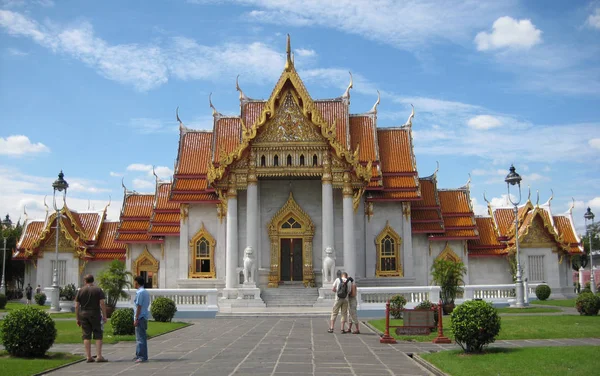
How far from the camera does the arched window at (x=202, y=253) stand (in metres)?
36.2

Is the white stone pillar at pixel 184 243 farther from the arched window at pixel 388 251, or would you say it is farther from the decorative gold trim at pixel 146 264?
the arched window at pixel 388 251

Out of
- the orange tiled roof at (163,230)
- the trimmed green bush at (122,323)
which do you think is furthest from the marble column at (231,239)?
the trimmed green bush at (122,323)

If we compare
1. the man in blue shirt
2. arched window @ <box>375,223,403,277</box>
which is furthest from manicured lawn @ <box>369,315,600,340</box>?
arched window @ <box>375,223,403,277</box>

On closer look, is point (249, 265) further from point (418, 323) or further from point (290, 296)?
point (418, 323)

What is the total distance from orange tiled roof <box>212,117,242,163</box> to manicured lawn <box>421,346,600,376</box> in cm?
2543

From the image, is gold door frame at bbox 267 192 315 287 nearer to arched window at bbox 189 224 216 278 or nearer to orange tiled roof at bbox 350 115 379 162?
arched window at bbox 189 224 216 278

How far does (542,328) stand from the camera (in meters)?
19.2

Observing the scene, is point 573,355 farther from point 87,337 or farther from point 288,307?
point 288,307

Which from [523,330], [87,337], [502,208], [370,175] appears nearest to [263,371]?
[87,337]

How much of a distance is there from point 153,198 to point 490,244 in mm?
20393

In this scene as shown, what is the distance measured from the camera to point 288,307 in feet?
100

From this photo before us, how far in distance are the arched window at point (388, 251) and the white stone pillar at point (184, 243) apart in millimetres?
10027

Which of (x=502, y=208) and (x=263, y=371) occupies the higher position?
(x=502, y=208)

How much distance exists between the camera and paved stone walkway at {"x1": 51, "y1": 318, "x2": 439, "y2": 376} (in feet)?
39.9
